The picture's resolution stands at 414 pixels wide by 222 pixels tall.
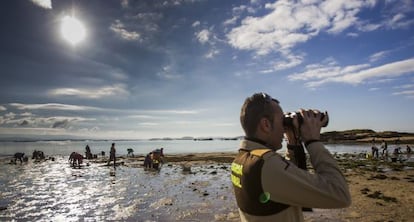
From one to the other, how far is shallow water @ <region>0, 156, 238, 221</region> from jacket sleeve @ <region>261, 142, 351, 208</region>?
11446 mm

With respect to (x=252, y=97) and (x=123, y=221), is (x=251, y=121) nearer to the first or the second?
(x=252, y=97)

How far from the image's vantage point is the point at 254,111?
286 cm

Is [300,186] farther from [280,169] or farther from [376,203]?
[376,203]

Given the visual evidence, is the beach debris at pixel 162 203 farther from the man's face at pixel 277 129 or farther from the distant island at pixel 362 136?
the distant island at pixel 362 136

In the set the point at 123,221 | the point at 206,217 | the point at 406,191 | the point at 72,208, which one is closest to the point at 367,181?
the point at 406,191

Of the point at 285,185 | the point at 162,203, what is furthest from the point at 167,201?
the point at 285,185

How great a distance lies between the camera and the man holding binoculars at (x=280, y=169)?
8.18ft

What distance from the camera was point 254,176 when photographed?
2637 mm

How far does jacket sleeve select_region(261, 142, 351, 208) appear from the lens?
2.47m

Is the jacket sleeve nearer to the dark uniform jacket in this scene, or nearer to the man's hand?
the dark uniform jacket

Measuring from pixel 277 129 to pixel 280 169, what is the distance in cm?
47

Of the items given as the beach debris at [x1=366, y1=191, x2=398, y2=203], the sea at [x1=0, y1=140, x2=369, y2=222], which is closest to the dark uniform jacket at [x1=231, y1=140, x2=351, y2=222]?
the sea at [x1=0, y1=140, x2=369, y2=222]

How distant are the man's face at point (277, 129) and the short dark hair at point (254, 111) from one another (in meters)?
0.04

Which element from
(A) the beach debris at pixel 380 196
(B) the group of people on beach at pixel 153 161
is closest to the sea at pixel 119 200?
(A) the beach debris at pixel 380 196
